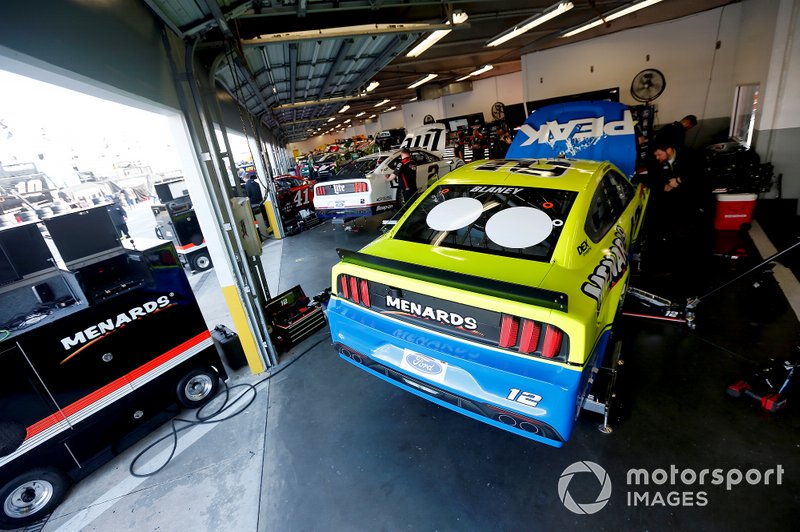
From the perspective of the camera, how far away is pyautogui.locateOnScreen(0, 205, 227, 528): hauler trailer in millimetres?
2223

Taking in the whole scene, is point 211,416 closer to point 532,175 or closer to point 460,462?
point 460,462

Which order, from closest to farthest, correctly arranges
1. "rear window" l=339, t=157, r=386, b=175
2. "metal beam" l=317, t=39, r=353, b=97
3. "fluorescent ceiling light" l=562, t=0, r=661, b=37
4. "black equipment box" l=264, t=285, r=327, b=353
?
"black equipment box" l=264, t=285, r=327, b=353, "metal beam" l=317, t=39, r=353, b=97, "fluorescent ceiling light" l=562, t=0, r=661, b=37, "rear window" l=339, t=157, r=386, b=175

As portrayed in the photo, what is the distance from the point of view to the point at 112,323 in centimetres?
258

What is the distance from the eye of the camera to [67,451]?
2.45 metres

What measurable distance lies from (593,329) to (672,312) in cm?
218

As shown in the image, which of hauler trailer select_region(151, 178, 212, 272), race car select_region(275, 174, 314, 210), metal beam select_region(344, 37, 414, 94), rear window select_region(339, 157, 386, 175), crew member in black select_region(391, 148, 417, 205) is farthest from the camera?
race car select_region(275, 174, 314, 210)

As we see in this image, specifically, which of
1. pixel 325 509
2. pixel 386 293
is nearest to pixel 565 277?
pixel 386 293

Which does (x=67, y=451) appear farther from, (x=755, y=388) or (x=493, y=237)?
(x=755, y=388)

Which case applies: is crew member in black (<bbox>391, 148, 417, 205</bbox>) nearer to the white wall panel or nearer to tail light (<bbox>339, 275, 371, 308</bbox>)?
tail light (<bbox>339, 275, 371, 308</bbox>)

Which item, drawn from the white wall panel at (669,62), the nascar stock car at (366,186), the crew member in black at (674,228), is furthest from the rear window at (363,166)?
the white wall panel at (669,62)

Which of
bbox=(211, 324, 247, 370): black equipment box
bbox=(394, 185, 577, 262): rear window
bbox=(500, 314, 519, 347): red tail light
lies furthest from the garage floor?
bbox=(394, 185, 577, 262): rear window

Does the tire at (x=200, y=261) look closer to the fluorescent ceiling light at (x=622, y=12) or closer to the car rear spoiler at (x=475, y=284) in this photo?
the car rear spoiler at (x=475, y=284)

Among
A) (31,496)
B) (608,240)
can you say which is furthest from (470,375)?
(31,496)

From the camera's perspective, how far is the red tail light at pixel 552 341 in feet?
5.38
